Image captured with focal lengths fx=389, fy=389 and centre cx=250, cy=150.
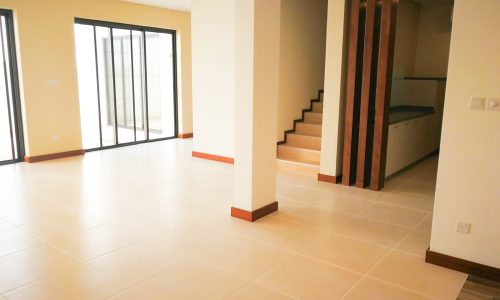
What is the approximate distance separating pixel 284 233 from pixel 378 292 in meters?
1.31

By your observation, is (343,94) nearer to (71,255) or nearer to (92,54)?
(71,255)

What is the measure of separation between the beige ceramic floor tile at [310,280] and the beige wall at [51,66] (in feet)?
18.8

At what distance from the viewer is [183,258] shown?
11.7ft

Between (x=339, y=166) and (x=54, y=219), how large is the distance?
4.03 m

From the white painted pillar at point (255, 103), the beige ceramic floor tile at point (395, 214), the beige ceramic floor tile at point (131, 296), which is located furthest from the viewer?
the beige ceramic floor tile at point (395, 214)

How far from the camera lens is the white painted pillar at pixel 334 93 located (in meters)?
5.71

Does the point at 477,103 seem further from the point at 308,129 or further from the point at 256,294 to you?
the point at 308,129

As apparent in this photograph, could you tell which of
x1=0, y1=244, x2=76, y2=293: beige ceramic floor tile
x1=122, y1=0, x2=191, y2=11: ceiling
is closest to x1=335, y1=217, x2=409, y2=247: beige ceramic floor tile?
x1=0, y1=244, x2=76, y2=293: beige ceramic floor tile

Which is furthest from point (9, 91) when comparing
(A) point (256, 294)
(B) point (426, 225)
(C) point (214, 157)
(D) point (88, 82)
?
(B) point (426, 225)

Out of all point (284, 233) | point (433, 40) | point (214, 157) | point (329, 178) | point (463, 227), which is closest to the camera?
point (463, 227)

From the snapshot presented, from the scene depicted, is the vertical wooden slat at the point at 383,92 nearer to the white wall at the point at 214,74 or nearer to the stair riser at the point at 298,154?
the stair riser at the point at 298,154

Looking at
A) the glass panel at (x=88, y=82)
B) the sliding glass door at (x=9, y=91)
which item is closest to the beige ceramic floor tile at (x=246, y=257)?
the sliding glass door at (x=9, y=91)

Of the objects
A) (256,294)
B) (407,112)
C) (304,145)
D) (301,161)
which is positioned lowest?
(256,294)

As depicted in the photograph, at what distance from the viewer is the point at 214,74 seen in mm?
7305
